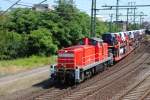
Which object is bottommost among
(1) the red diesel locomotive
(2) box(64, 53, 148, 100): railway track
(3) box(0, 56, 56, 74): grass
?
(2) box(64, 53, 148, 100): railway track

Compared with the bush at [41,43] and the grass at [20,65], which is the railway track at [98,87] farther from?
the bush at [41,43]

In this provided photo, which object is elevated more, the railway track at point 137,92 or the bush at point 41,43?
the bush at point 41,43

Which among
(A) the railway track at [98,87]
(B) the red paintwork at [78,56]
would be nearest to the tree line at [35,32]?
(A) the railway track at [98,87]

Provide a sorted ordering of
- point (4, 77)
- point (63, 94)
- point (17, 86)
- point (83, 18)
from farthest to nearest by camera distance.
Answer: point (83, 18) < point (4, 77) < point (17, 86) < point (63, 94)

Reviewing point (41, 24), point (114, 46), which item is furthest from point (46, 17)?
point (114, 46)

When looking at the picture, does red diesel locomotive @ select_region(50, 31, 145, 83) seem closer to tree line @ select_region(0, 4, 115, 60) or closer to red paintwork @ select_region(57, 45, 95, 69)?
red paintwork @ select_region(57, 45, 95, 69)

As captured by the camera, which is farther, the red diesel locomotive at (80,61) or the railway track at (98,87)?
the red diesel locomotive at (80,61)

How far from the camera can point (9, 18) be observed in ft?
156

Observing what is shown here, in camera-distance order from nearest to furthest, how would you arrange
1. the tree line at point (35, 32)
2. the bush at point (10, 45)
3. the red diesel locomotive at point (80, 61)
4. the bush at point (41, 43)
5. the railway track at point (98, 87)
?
the railway track at point (98, 87), the red diesel locomotive at point (80, 61), the bush at point (10, 45), the tree line at point (35, 32), the bush at point (41, 43)

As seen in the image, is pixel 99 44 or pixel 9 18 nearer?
pixel 99 44

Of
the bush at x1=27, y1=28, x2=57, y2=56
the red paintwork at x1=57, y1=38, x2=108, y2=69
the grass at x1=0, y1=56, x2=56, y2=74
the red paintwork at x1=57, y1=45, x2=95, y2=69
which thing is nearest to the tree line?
the bush at x1=27, y1=28, x2=57, y2=56

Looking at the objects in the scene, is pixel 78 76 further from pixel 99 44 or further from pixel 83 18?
pixel 83 18

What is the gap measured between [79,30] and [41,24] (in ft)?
18.2

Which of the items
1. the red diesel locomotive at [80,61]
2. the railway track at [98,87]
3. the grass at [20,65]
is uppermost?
the red diesel locomotive at [80,61]
